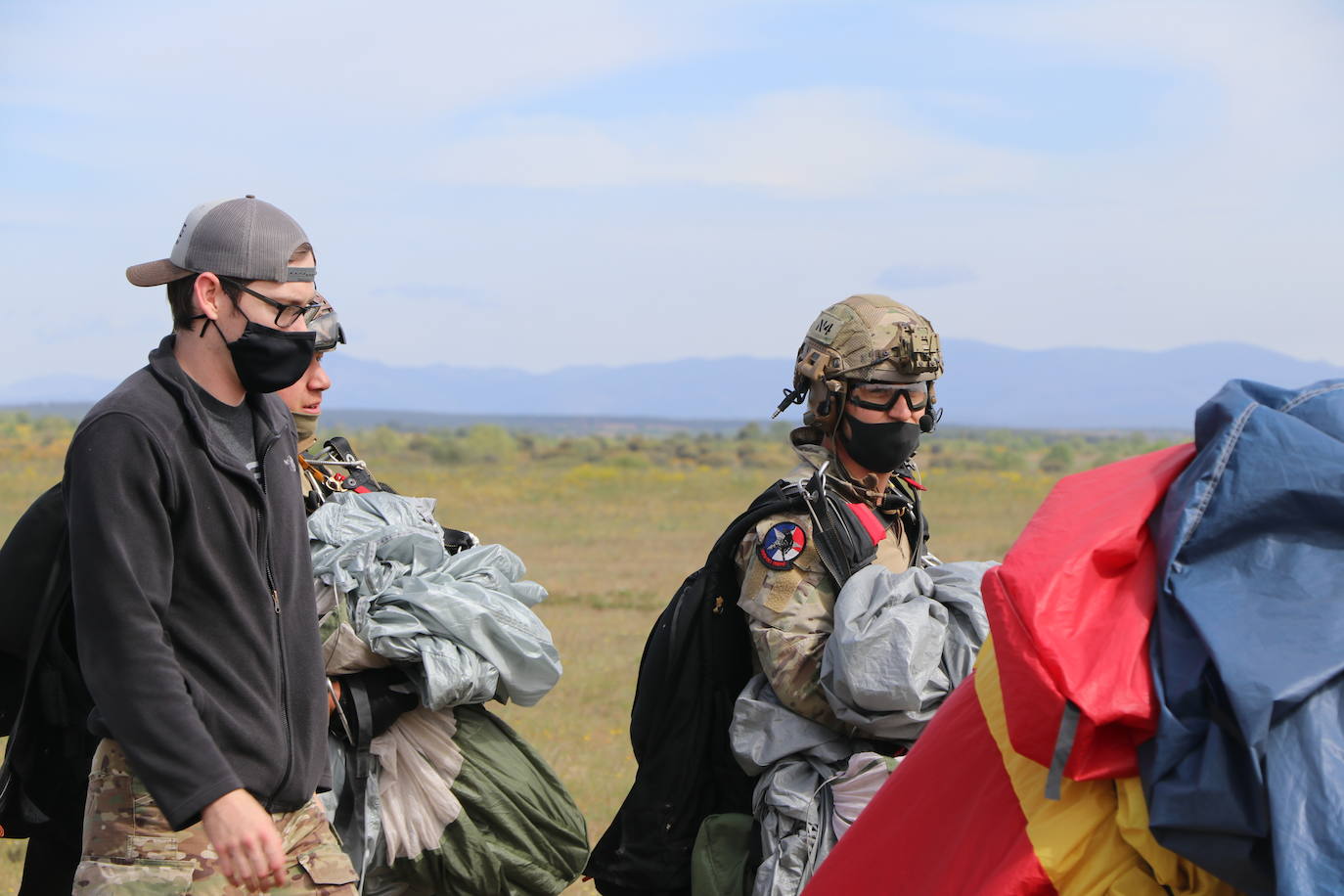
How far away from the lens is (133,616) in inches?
117

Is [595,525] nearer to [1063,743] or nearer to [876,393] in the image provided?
[876,393]

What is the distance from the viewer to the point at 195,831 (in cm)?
314

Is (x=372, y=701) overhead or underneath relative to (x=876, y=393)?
underneath

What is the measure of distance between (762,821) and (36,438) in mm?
63377

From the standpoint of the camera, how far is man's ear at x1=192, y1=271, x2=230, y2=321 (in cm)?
335

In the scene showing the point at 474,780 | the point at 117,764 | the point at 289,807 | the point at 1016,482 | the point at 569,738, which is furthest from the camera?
the point at 1016,482

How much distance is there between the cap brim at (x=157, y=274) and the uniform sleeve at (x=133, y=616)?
46 centimetres

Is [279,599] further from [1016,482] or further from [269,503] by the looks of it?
[1016,482]

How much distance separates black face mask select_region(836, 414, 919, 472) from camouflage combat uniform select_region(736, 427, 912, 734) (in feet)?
0.95

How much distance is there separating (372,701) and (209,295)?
62.7 inches

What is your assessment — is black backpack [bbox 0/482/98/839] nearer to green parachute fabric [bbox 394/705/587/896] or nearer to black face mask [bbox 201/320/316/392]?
black face mask [bbox 201/320/316/392]

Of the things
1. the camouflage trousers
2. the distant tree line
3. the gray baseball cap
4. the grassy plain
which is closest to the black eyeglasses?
the gray baseball cap

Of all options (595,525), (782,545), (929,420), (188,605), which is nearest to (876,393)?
(929,420)

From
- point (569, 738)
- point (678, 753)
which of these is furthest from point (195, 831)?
point (569, 738)
